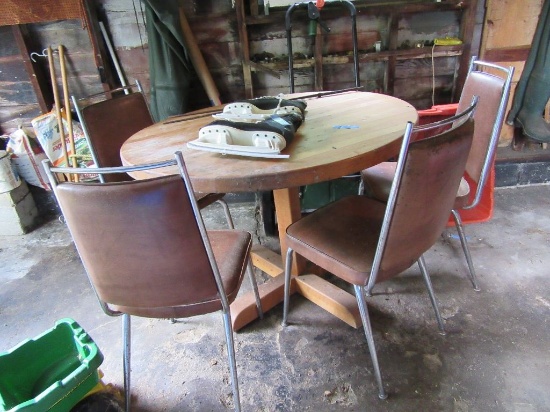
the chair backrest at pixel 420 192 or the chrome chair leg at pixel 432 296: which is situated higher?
the chair backrest at pixel 420 192

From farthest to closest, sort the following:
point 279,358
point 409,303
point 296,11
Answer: point 296,11, point 409,303, point 279,358

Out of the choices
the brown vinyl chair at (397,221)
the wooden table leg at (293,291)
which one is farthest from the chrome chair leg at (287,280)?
the wooden table leg at (293,291)

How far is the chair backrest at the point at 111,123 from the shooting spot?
1.66m

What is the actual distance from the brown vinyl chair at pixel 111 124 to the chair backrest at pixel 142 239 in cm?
77

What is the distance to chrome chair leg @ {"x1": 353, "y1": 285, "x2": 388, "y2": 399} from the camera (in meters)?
1.31

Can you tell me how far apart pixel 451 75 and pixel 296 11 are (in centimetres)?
116

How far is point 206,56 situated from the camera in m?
2.62

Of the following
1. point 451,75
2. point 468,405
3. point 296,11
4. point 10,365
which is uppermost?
point 296,11

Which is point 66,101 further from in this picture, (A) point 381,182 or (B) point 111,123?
(A) point 381,182

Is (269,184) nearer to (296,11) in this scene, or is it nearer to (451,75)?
(296,11)

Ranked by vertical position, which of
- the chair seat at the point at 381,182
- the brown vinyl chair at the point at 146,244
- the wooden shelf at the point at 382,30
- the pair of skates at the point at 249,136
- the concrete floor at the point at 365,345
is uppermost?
the wooden shelf at the point at 382,30

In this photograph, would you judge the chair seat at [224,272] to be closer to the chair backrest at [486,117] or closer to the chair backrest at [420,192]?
the chair backrest at [420,192]

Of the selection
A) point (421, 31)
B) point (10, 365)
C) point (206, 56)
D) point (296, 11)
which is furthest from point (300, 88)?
point (10, 365)

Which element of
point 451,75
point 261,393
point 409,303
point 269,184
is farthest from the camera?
point 451,75
